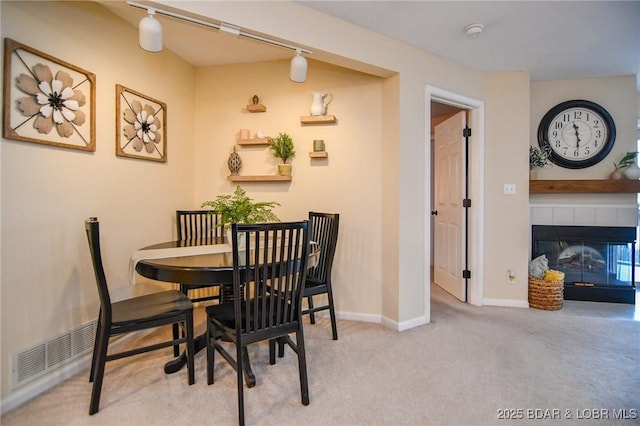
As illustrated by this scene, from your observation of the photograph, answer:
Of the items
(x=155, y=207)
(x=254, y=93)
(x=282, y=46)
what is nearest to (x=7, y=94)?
(x=155, y=207)

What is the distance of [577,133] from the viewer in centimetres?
359

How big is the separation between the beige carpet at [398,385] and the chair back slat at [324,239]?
1.62 ft

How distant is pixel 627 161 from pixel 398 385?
3.50 m

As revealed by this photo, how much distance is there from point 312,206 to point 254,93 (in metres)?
1.22

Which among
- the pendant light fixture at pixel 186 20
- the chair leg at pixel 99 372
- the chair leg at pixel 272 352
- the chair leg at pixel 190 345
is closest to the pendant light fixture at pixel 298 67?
the pendant light fixture at pixel 186 20

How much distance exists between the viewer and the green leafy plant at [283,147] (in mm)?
2975

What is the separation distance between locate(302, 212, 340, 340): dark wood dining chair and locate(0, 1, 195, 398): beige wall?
4.43 ft

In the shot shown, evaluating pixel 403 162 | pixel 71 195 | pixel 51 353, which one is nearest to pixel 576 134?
pixel 403 162

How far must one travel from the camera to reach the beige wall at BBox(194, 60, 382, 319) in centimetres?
292

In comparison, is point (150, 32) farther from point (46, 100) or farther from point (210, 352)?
point (210, 352)

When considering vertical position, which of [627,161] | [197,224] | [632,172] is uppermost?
[627,161]

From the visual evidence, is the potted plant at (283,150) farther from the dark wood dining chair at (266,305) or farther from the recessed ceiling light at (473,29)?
the recessed ceiling light at (473,29)

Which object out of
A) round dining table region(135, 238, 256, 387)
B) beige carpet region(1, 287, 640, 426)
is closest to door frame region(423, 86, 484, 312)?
beige carpet region(1, 287, 640, 426)

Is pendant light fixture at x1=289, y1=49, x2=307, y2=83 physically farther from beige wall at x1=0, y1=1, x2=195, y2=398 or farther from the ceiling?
beige wall at x1=0, y1=1, x2=195, y2=398
